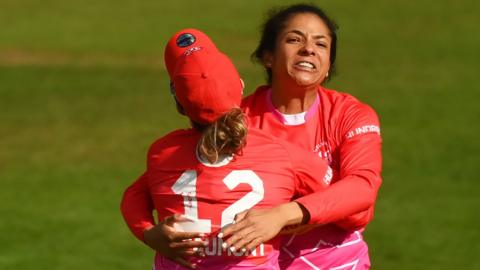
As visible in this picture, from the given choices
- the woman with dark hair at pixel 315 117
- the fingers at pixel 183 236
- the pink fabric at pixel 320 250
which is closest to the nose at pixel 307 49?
the woman with dark hair at pixel 315 117

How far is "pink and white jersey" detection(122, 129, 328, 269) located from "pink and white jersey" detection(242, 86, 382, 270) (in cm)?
37

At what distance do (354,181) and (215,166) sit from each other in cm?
62

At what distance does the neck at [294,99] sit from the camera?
5480 mm

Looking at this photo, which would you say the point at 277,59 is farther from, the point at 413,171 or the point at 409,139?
the point at 409,139

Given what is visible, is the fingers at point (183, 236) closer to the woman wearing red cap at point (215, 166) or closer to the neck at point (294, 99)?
the woman wearing red cap at point (215, 166)

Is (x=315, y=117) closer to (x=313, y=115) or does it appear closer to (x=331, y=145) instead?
(x=313, y=115)

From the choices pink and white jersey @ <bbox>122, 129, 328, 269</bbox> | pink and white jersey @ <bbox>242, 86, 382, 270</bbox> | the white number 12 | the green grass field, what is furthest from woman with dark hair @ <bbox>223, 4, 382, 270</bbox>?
the green grass field

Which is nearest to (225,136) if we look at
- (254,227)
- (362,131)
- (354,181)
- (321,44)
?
(254,227)

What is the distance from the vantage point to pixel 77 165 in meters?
13.9

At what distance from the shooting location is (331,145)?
17.5ft

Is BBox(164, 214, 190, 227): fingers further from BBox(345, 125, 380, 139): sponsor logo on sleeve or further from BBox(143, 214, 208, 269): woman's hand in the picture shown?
BBox(345, 125, 380, 139): sponsor logo on sleeve

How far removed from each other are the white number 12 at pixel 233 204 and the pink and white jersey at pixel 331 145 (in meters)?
0.52

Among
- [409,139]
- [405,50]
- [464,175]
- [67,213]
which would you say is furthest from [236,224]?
[405,50]

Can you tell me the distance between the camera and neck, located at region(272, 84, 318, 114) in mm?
5480
